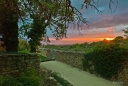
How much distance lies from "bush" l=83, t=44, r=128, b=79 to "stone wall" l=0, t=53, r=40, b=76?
16.9ft

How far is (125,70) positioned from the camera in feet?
58.5

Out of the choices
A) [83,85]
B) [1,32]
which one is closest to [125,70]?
[83,85]

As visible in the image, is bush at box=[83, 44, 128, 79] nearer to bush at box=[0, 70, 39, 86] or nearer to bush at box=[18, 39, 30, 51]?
bush at box=[0, 70, 39, 86]

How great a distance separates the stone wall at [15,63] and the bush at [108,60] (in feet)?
16.9

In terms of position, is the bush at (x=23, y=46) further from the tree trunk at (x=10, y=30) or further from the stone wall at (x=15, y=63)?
the stone wall at (x=15, y=63)

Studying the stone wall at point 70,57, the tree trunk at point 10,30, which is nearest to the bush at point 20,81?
the tree trunk at point 10,30

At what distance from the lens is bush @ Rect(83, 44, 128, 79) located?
1867cm

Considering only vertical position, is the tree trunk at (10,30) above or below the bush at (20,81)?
above

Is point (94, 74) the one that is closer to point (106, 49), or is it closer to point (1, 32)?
point (106, 49)

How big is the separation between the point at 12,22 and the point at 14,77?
207 inches

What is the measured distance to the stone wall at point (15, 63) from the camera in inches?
553

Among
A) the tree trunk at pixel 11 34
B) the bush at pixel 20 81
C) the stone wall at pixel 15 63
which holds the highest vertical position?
the tree trunk at pixel 11 34

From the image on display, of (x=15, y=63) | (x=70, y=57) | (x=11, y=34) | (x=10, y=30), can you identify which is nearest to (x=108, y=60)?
(x=11, y=34)

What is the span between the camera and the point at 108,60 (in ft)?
62.8
